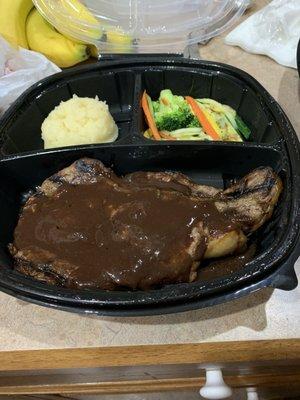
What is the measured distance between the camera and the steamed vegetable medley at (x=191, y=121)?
1570 millimetres

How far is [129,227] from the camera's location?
3.76ft

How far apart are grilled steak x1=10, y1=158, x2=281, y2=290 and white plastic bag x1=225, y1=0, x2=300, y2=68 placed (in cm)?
83

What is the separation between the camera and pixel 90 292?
1.03 metres

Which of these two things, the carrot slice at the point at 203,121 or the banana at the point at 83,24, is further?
the banana at the point at 83,24

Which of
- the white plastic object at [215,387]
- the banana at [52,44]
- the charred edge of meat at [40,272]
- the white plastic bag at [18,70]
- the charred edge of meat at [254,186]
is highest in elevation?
the banana at [52,44]

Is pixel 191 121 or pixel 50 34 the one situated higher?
pixel 50 34

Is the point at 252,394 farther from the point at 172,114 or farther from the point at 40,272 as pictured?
the point at 172,114

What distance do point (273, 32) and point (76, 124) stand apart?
1027mm

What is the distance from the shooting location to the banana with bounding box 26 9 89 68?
1760 mm

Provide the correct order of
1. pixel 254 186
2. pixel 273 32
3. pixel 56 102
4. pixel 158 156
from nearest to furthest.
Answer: pixel 254 186 < pixel 158 156 < pixel 56 102 < pixel 273 32

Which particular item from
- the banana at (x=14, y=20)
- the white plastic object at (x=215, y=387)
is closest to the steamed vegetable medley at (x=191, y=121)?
the banana at (x=14, y=20)

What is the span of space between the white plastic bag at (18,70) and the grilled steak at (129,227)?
0.53m

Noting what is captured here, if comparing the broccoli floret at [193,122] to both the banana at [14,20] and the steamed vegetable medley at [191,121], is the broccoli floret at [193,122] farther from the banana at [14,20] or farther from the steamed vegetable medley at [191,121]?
the banana at [14,20]

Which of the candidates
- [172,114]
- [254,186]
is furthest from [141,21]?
[254,186]
